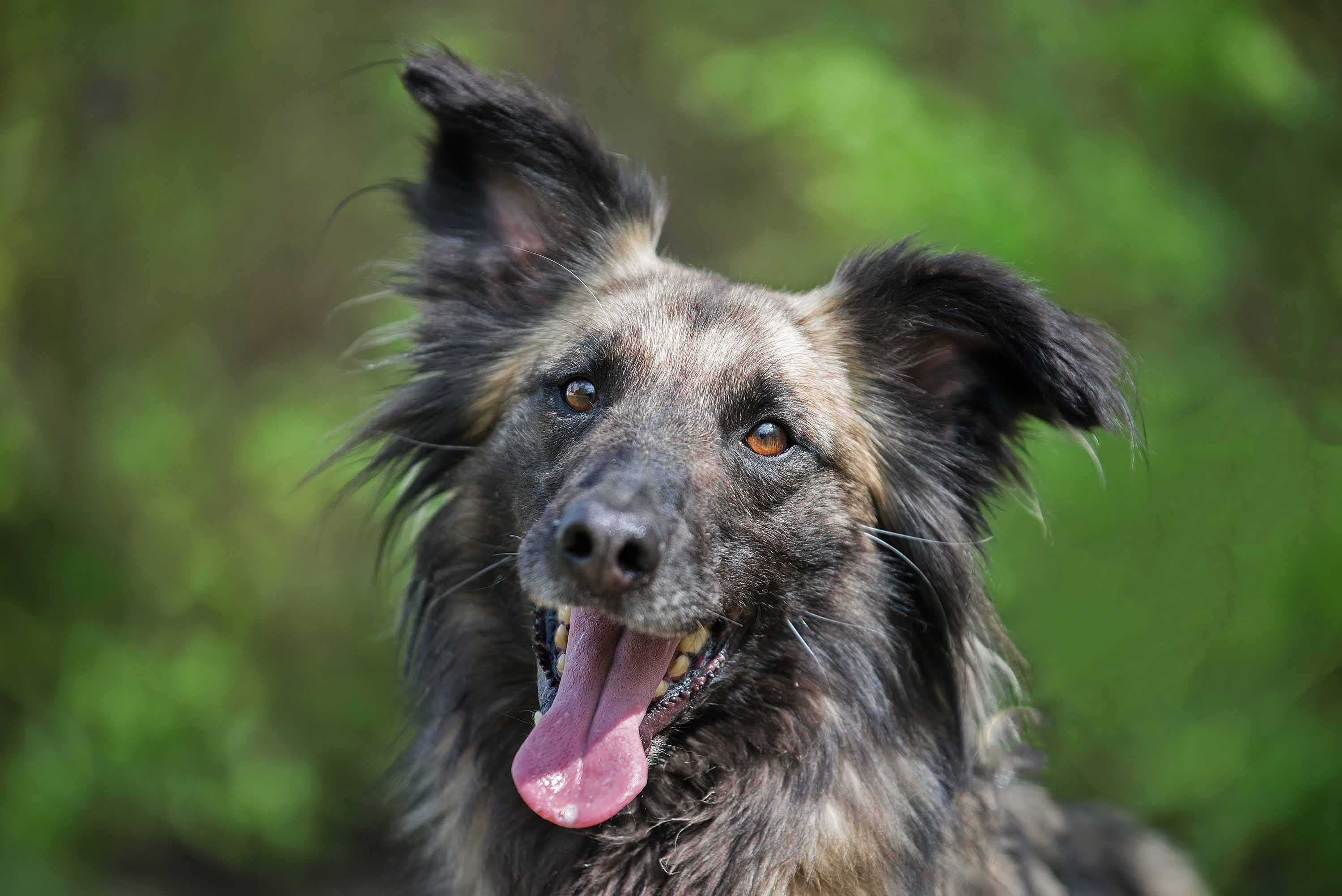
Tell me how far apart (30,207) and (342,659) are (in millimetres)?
2962

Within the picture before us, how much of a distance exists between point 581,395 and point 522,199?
30.6 inches

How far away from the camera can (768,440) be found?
10.2 ft

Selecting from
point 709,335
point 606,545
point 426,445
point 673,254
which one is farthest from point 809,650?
point 673,254

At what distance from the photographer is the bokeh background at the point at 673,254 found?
5.14 meters

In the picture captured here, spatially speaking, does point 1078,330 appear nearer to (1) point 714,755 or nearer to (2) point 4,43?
(1) point 714,755

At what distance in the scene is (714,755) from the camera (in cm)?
298

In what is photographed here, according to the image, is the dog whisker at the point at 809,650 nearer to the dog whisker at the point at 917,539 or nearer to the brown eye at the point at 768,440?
the dog whisker at the point at 917,539

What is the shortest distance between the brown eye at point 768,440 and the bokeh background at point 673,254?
1806mm

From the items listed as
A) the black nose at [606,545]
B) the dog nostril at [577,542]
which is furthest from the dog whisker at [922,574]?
the dog nostril at [577,542]

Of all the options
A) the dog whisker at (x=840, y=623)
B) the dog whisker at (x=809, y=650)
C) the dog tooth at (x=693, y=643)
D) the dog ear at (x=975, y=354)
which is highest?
the dog ear at (x=975, y=354)

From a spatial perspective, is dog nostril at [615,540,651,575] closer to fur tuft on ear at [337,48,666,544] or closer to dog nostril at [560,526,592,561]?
dog nostril at [560,526,592,561]

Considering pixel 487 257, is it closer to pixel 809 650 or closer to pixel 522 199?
pixel 522 199

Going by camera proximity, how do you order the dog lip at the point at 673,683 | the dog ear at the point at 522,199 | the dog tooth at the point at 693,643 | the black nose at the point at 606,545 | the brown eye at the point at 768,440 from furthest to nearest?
the dog ear at the point at 522,199
the brown eye at the point at 768,440
the dog tooth at the point at 693,643
the dog lip at the point at 673,683
the black nose at the point at 606,545

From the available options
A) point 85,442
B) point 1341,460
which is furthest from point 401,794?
point 1341,460
